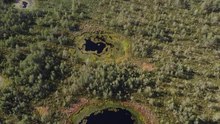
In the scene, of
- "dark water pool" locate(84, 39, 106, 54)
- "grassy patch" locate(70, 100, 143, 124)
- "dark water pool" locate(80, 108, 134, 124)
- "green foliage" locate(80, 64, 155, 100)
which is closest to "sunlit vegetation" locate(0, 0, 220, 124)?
"green foliage" locate(80, 64, 155, 100)

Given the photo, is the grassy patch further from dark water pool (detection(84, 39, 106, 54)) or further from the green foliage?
dark water pool (detection(84, 39, 106, 54))

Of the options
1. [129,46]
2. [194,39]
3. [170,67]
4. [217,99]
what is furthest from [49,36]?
[217,99]

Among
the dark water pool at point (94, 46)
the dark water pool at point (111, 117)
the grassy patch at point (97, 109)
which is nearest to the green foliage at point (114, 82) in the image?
the grassy patch at point (97, 109)

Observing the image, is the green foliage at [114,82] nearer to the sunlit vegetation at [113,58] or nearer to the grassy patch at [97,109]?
the sunlit vegetation at [113,58]

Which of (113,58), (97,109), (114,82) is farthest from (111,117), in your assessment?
(113,58)

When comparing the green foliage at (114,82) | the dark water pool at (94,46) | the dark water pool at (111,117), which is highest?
the dark water pool at (94,46)
